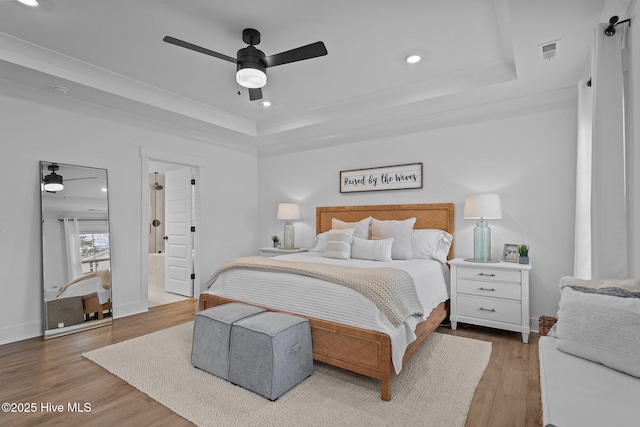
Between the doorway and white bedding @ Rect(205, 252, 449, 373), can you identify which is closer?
white bedding @ Rect(205, 252, 449, 373)

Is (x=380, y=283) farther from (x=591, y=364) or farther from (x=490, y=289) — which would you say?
(x=490, y=289)

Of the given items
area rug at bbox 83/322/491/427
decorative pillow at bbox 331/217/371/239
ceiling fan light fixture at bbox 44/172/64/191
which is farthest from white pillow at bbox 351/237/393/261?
ceiling fan light fixture at bbox 44/172/64/191

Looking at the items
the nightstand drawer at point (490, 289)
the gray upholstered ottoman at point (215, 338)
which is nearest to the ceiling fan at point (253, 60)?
the gray upholstered ottoman at point (215, 338)

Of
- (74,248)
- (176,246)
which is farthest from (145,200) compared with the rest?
(176,246)

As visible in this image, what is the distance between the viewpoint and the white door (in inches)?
199

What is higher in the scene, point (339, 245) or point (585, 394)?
point (339, 245)

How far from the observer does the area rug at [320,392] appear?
1934 mm

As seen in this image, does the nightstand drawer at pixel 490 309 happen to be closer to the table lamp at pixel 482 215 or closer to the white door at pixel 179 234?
the table lamp at pixel 482 215

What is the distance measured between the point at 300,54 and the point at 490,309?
2.94 metres

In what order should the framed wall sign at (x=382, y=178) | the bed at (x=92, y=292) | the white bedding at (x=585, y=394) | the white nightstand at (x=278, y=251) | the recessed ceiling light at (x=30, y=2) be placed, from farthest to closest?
the white nightstand at (x=278, y=251) < the framed wall sign at (x=382, y=178) < the bed at (x=92, y=292) < the recessed ceiling light at (x=30, y=2) < the white bedding at (x=585, y=394)

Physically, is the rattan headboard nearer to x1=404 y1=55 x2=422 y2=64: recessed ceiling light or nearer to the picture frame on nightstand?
the picture frame on nightstand

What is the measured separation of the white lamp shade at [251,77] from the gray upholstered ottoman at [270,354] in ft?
5.87

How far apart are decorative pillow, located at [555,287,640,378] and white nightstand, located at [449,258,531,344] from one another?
1501 millimetres

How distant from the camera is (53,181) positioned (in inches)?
134
